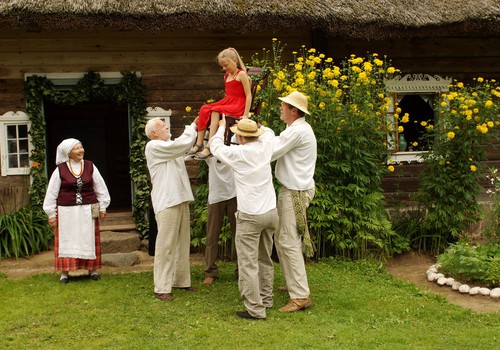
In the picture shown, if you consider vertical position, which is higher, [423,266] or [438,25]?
[438,25]

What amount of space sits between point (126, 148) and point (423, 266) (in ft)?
23.6

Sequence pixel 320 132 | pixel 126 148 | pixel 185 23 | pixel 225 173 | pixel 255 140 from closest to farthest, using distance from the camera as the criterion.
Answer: pixel 255 140 → pixel 225 173 → pixel 320 132 → pixel 185 23 → pixel 126 148

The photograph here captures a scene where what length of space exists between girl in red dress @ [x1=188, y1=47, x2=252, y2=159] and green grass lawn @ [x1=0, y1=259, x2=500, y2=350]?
1.47m

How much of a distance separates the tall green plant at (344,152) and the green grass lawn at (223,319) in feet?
2.70

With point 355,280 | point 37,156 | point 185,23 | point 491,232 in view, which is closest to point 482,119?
point 491,232

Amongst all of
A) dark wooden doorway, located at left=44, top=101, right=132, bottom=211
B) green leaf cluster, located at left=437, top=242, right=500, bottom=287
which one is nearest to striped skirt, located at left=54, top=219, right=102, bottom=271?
green leaf cluster, located at left=437, top=242, right=500, bottom=287

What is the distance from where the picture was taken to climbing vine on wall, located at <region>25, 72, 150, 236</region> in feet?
27.6

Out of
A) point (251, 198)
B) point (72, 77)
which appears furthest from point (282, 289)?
point (72, 77)

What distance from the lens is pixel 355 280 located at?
659 cm

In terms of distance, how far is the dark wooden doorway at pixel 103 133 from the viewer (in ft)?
41.2

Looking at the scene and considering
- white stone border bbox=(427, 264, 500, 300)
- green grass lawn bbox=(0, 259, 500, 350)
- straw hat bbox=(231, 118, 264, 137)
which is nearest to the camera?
green grass lawn bbox=(0, 259, 500, 350)

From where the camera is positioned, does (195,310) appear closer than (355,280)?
Yes

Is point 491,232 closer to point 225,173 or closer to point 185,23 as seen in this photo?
point 225,173

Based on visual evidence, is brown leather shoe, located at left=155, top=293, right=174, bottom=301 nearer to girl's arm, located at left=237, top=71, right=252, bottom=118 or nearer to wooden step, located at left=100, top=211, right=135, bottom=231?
girl's arm, located at left=237, top=71, right=252, bottom=118
